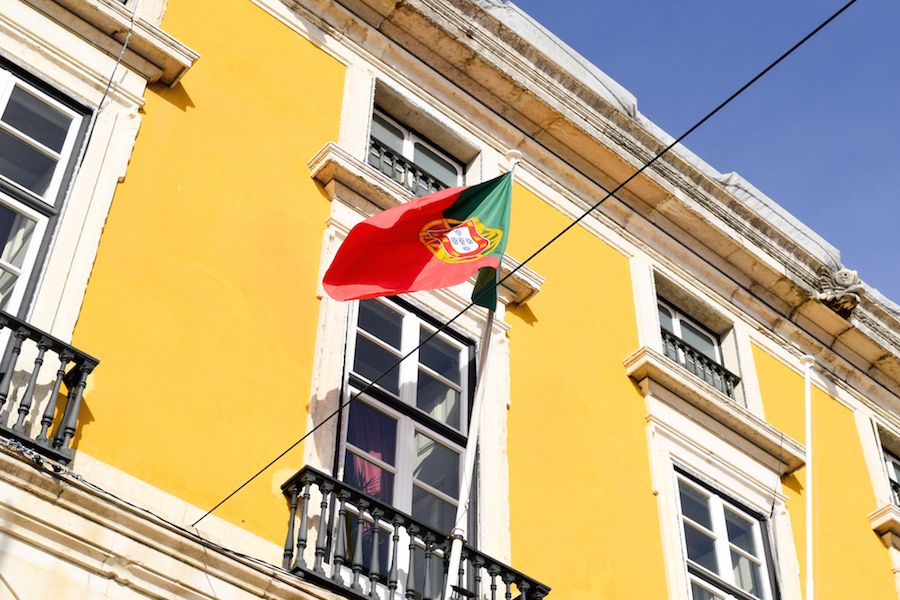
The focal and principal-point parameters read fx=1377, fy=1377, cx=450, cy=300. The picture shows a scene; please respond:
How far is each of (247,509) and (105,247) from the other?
67.6 inches

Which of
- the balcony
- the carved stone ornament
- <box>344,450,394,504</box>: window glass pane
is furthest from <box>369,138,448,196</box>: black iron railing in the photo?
the carved stone ornament

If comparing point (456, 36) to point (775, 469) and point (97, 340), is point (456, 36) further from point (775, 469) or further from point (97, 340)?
point (97, 340)

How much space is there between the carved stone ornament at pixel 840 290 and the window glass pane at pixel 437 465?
5770 mm

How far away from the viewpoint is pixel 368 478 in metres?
8.14

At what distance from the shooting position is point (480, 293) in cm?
861

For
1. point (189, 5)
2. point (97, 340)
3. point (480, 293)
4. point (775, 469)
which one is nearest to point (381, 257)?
point (480, 293)

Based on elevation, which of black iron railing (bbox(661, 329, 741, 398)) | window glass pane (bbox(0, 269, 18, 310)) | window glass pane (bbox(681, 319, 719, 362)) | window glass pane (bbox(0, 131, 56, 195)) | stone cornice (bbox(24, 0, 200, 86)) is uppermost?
window glass pane (bbox(681, 319, 719, 362))

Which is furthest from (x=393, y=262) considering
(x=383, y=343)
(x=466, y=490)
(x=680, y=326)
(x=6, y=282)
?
(x=680, y=326)

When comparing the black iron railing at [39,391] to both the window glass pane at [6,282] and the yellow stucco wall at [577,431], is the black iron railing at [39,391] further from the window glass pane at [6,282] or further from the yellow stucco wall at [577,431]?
the yellow stucco wall at [577,431]

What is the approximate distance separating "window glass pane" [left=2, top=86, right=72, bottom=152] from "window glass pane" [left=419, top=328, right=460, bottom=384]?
8.78 ft

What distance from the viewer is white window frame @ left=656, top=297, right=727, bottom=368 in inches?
485

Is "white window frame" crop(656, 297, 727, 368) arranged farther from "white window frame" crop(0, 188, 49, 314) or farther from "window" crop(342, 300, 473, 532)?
"white window frame" crop(0, 188, 49, 314)

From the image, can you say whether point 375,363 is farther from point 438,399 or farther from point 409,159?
point 409,159

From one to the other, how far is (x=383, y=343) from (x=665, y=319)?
4122 millimetres
